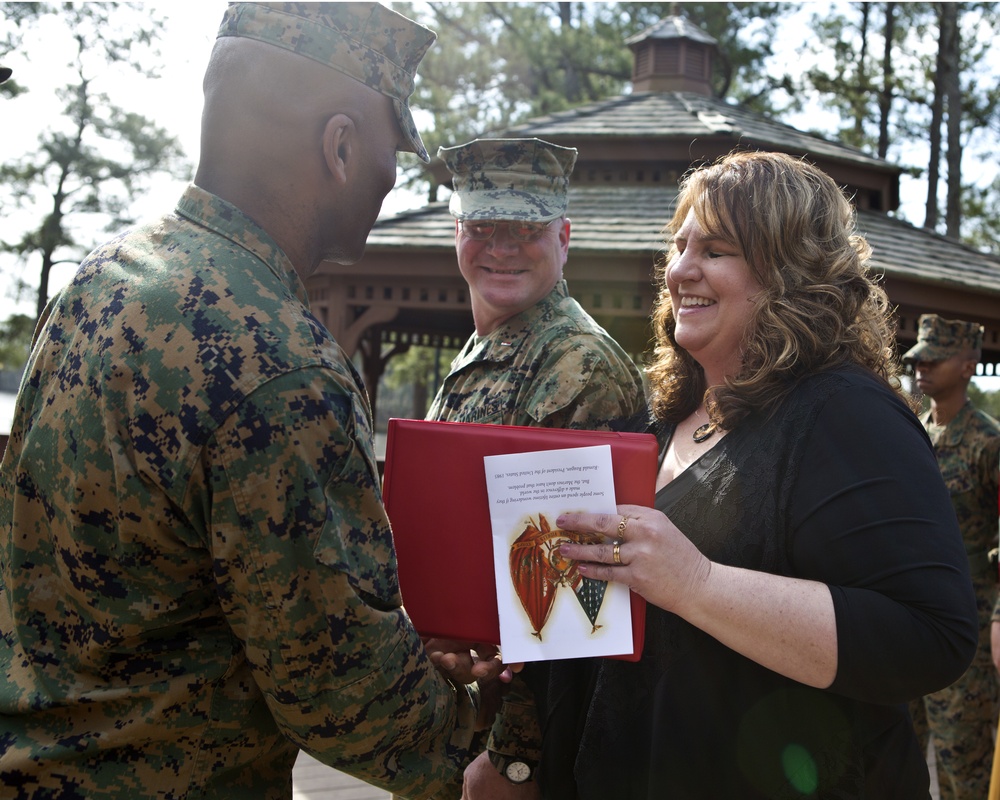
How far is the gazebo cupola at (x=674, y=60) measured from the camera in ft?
37.4

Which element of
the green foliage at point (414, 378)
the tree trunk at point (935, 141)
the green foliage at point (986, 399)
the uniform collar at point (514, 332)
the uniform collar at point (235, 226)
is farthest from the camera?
the green foliage at point (414, 378)

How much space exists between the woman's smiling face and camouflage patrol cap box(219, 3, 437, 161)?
31.1 inches

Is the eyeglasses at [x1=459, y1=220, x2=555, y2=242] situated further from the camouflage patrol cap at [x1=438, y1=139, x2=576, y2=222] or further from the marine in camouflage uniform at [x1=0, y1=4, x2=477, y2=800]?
the marine in camouflage uniform at [x1=0, y1=4, x2=477, y2=800]


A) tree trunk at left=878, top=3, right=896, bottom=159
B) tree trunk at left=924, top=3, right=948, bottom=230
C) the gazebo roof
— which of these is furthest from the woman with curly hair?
tree trunk at left=878, top=3, right=896, bottom=159

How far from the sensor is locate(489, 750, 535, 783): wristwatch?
101 inches

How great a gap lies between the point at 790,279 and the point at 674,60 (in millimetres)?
10160

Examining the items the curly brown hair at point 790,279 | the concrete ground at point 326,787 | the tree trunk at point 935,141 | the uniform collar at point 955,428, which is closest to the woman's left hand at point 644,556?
the curly brown hair at point 790,279

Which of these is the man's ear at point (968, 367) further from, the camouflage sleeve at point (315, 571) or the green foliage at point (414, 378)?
the green foliage at point (414, 378)

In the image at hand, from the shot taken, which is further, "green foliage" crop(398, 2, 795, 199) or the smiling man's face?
"green foliage" crop(398, 2, 795, 199)

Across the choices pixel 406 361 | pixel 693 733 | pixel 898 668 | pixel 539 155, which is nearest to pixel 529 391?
pixel 539 155

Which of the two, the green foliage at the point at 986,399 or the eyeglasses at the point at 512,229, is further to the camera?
the green foliage at the point at 986,399

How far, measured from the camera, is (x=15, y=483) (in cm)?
166

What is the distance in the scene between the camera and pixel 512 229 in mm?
3207

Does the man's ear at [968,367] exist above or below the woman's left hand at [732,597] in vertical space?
above
